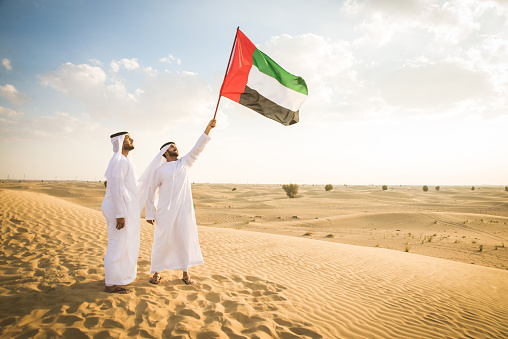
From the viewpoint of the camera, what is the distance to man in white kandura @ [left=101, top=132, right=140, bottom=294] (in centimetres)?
377

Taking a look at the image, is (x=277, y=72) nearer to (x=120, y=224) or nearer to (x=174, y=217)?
(x=174, y=217)

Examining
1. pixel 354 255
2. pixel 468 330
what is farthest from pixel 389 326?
pixel 354 255

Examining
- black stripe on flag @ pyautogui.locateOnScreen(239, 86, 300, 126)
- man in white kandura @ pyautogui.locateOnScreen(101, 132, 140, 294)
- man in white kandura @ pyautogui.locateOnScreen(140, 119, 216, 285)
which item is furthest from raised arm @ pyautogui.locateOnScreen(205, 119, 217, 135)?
man in white kandura @ pyautogui.locateOnScreen(101, 132, 140, 294)

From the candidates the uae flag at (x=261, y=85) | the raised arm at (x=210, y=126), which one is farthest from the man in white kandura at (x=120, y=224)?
the uae flag at (x=261, y=85)

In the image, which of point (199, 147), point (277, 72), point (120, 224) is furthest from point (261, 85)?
point (120, 224)

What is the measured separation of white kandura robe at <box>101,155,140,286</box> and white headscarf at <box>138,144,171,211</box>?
446 millimetres

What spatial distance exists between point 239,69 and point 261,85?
0.60 meters

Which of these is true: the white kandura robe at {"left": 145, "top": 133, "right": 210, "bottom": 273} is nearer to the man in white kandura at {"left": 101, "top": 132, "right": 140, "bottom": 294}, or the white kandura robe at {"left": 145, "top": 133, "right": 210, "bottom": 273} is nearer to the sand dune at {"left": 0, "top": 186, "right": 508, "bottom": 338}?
the man in white kandura at {"left": 101, "top": 132, "right": 140, "bottom": 294}

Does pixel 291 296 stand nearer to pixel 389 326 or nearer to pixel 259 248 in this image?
pixel 389 326

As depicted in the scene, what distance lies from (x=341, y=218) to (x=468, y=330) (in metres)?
15.8

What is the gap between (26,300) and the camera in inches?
137

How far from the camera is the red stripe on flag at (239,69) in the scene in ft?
16.7

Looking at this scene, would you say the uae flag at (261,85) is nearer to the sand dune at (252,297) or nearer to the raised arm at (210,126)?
the raised arm at (210,126)

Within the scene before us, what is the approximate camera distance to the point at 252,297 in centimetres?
410
